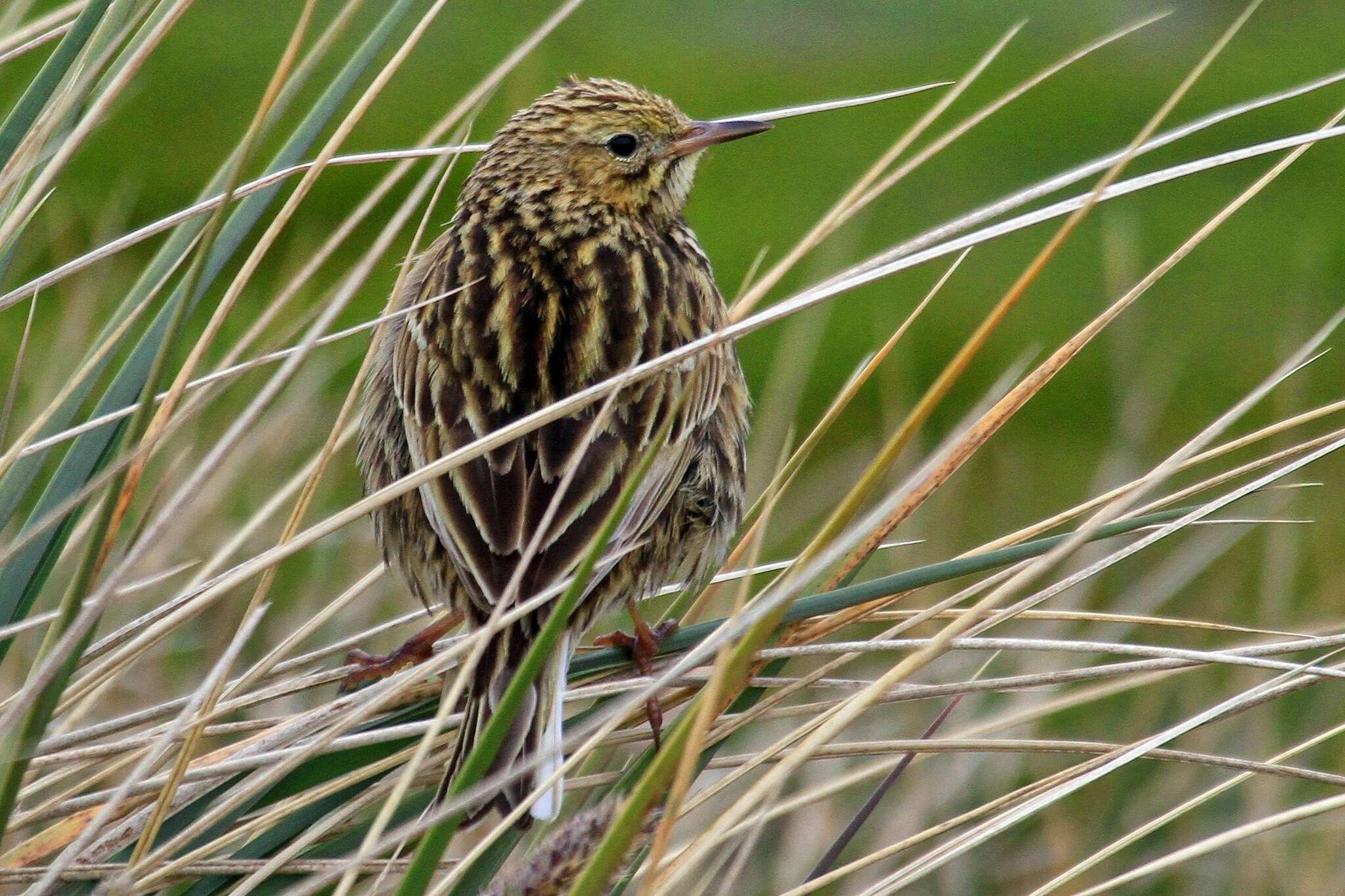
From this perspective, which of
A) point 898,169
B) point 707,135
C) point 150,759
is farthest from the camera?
point 707,135

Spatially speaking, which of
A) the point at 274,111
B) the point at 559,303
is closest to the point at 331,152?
the point at 274,111

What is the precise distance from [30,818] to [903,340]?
767 centimetres

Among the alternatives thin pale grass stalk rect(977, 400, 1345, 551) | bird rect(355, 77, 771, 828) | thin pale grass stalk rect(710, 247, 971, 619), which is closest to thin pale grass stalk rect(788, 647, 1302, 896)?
thin pale grass stalk rect(977, 400, 1345, 551)

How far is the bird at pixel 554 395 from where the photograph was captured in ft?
9.56

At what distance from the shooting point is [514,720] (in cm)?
262

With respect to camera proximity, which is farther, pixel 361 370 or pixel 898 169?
pixel 361 370

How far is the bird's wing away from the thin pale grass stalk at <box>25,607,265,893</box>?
1.80 ft

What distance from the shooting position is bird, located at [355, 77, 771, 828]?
2.91 m

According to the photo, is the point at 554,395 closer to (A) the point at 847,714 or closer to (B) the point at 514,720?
Answer: (B) the point at 514,720

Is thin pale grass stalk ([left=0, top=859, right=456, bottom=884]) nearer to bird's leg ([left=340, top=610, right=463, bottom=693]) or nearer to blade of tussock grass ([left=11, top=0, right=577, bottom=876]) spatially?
blade of tussock grass ([left=11, top=0, right=577, bottom=876])

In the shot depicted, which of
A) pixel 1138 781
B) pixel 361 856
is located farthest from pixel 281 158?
pixel 1138 781

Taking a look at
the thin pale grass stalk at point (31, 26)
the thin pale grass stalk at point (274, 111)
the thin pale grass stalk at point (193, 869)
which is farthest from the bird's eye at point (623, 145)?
the thin pale grass stalk at point (193, 869)

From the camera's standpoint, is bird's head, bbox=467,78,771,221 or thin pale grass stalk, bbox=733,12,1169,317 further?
bird's head, bbox=467,78,771,221

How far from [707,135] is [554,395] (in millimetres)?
1158
